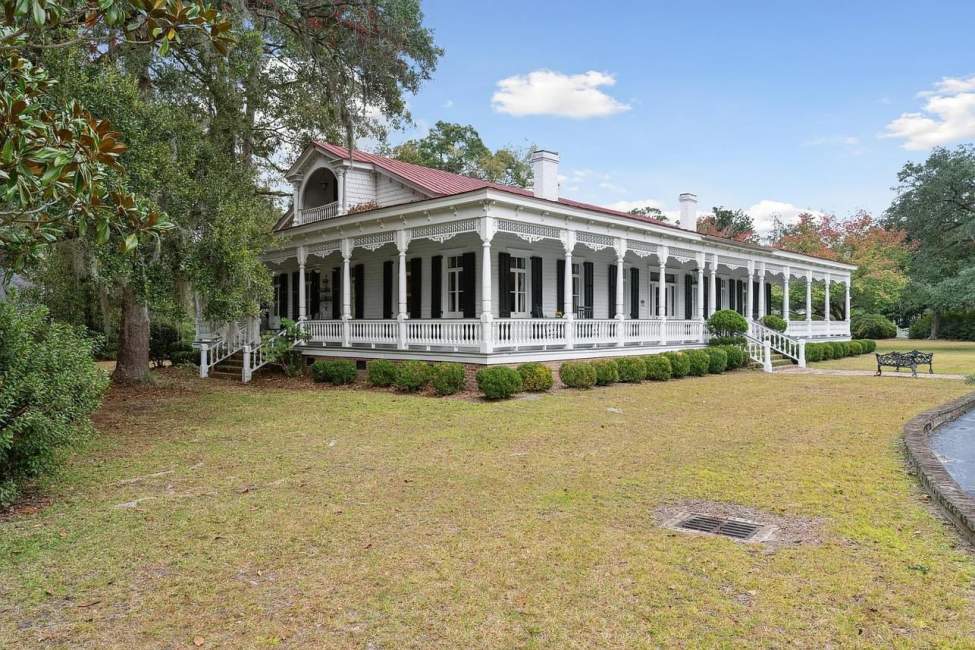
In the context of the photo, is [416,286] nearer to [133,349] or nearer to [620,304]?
[620,304]

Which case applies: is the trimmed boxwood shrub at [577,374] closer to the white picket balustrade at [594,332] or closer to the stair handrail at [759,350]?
the white picket balustrade at [594,332]

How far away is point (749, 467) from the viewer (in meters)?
6.99

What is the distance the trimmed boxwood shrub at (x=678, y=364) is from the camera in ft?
55.1

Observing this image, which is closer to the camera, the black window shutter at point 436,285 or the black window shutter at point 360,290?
the black window shutter at point 436,285

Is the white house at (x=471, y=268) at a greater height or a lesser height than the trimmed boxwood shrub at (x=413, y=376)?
greater

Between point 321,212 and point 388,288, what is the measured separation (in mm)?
3323

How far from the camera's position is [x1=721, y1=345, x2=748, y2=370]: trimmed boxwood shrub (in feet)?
63.1

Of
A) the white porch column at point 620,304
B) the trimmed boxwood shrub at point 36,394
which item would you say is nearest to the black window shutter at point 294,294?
the white porch column at point 620,304

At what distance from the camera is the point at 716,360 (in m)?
18.4

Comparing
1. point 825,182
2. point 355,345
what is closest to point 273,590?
point 355,345

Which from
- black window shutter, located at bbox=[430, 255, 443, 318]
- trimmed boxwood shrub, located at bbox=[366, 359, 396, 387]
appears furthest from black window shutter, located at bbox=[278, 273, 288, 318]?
trimmed boxwood shrub, located at bbox=[366, 359, 396, 387]

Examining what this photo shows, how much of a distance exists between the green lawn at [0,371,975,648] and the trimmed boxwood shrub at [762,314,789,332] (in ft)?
48.0

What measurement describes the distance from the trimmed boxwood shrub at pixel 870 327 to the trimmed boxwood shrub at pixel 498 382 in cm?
3389

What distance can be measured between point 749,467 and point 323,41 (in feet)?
40.2
